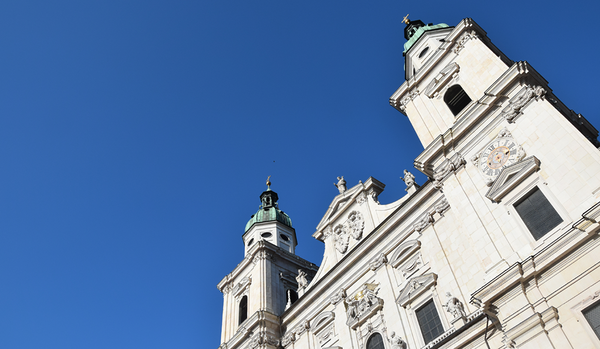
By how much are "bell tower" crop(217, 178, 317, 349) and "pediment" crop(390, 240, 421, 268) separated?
760cm

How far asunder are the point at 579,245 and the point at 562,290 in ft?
4.36

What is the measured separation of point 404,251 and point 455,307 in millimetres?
4367

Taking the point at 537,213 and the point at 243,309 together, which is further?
the point at 243,309

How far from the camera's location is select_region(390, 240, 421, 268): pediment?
67.0ft

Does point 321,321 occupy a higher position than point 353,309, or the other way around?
point 321,321

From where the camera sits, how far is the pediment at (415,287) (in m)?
18.7

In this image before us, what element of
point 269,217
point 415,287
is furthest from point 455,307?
point 269,217

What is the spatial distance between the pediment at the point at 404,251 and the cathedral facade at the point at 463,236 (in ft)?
0.16

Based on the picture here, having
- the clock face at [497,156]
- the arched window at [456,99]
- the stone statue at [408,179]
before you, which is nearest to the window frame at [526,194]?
the clock face at [497,156]

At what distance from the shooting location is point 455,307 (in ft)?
55.2

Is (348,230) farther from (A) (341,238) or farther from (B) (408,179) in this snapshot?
(B) (408,179)

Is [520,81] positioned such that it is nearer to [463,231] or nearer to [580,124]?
[580,124]

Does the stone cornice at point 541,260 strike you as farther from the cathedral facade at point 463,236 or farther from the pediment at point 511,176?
the pediment at point 511,176

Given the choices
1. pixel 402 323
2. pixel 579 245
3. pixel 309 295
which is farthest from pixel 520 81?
pixel 309 295
